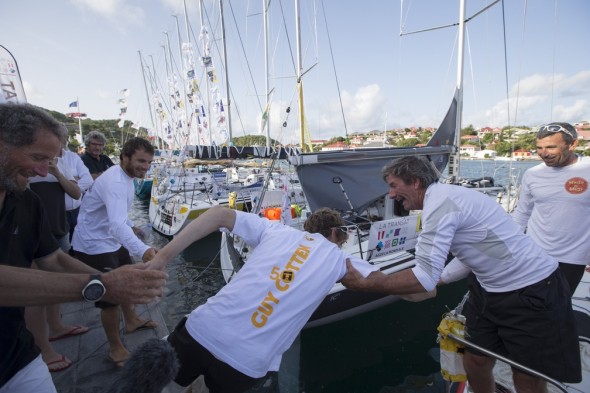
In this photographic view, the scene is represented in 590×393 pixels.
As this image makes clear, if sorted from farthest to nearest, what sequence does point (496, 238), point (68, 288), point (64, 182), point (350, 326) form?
point (350, 326) < point (64, 182) < point (496, 238) < point (68, 288)

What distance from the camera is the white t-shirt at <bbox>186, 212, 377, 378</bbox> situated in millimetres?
1684

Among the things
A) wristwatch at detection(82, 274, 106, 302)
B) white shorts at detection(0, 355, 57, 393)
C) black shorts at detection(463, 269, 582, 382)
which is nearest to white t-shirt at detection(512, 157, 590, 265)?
black shorts at detection(463, 269, 582, 382)

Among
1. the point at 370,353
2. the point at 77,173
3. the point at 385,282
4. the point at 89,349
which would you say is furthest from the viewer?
the point at 370,353

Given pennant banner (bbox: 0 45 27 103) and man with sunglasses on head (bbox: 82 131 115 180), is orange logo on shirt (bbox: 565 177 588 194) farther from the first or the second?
man with sunglasses on head (bbox: 82 131 115 180)

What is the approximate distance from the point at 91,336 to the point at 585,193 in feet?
17.0

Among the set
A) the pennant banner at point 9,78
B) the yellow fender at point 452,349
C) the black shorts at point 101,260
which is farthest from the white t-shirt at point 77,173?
the yellow fender at point 452,349

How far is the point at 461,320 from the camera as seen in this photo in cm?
241

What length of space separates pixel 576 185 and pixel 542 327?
63.8 inches

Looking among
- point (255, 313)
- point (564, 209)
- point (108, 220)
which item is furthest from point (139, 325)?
point (564, 209)

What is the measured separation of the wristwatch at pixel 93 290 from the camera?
119cm

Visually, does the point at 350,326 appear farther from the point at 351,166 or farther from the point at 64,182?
the point at 64,182

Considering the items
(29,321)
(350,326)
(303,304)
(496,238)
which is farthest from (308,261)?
(350,326)

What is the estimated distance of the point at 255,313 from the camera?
5.59 ft

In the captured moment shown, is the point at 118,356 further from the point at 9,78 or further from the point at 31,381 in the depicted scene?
the point at 9,78
